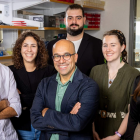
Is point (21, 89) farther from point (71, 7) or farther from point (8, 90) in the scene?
point (71, 7)

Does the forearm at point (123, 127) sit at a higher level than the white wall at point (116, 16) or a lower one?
lower

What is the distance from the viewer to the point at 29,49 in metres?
2.28

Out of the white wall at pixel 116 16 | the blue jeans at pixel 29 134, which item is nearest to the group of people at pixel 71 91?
the blue jeans at pixel 29 134

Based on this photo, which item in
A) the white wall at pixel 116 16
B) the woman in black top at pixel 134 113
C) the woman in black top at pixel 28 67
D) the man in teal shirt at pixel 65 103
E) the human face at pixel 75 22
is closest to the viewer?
the woman in black top at pixel 134 113

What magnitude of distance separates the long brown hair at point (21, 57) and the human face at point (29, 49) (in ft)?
0.16

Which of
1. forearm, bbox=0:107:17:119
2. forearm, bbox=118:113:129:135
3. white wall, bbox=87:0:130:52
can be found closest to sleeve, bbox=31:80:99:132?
forearm, bbox=0:107:17:119

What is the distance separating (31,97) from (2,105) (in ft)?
1.18

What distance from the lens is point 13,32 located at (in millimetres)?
4059

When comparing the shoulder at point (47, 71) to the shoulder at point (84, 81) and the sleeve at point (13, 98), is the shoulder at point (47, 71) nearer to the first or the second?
the sleeve at point (13, 98)

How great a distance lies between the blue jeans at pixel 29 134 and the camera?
196 cm

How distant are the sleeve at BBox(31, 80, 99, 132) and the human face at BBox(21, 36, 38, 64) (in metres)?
0.77

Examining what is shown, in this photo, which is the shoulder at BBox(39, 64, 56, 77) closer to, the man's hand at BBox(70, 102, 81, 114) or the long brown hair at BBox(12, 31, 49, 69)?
the long brown hair at BBox(12, 31, 49, 69)

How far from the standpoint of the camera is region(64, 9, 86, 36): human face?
2.79 metres

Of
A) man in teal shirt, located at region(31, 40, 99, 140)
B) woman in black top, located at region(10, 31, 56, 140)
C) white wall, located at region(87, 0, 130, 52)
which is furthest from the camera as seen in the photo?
white wall, located at region(87, 0, 130, 52)
